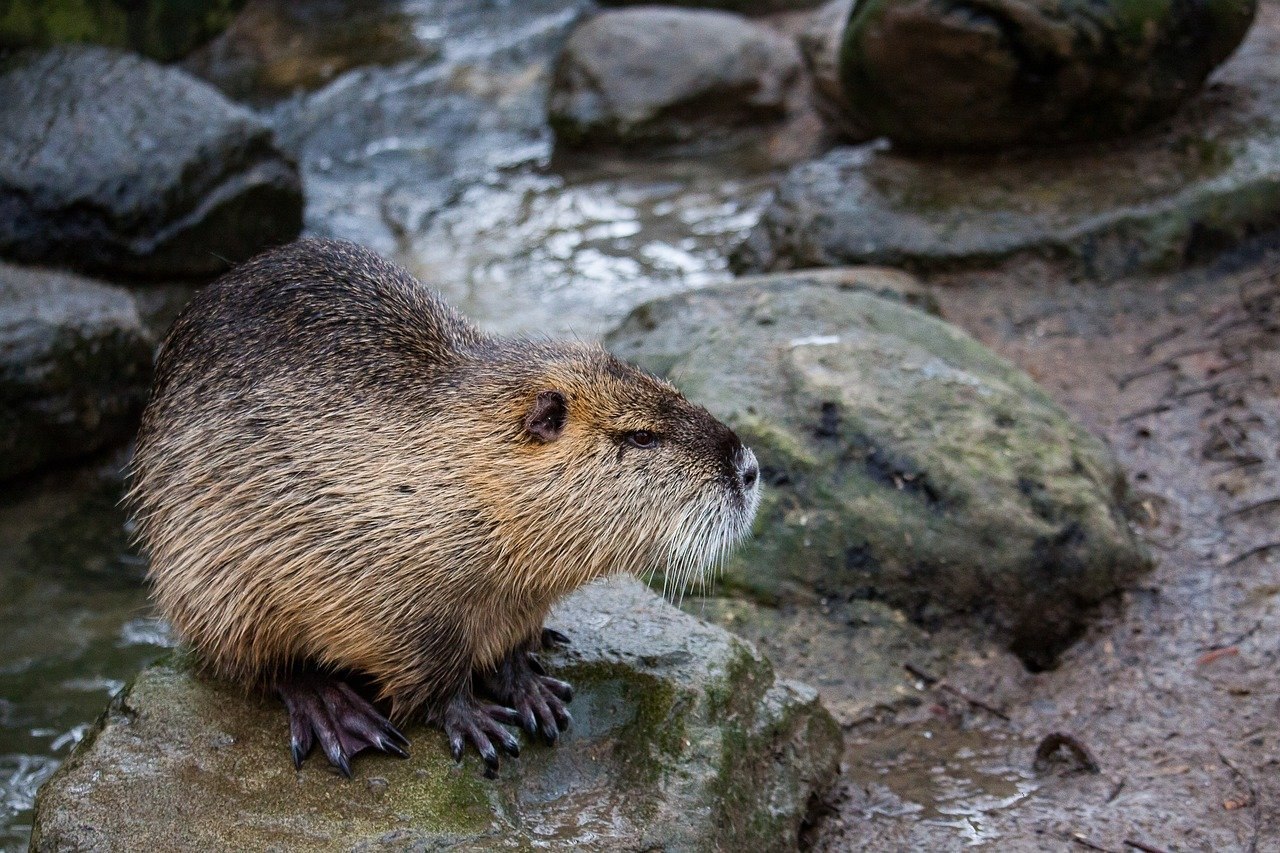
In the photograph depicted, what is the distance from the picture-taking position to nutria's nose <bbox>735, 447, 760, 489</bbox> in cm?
348

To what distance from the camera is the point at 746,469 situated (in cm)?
348

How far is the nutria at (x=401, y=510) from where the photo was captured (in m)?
3.36

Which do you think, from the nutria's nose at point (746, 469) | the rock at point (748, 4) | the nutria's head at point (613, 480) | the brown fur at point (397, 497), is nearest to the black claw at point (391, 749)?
the brown fur at point (397, 497)

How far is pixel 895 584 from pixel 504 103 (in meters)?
6.93

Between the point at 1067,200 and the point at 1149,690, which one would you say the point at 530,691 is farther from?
the point at 1067,200

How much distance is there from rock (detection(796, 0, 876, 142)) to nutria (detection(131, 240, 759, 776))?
5.79 metres

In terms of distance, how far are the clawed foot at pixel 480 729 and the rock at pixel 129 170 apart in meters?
4.27

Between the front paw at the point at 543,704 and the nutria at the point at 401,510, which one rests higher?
the nutria at the point at 401,510

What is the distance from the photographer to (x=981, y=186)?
23.8ft

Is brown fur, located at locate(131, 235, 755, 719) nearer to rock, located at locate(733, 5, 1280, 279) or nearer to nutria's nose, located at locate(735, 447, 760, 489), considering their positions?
nutria's nose, located at locate(735, 447, 760, 489)

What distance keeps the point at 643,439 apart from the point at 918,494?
4.97 ft

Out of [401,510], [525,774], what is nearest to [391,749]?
[525,774]

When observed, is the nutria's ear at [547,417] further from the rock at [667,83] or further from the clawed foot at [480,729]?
the rock at [667,83]

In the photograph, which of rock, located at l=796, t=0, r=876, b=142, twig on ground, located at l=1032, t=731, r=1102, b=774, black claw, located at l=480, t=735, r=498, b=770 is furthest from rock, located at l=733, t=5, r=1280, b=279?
black claw, located at l=480, t=735, r=498, b=770
